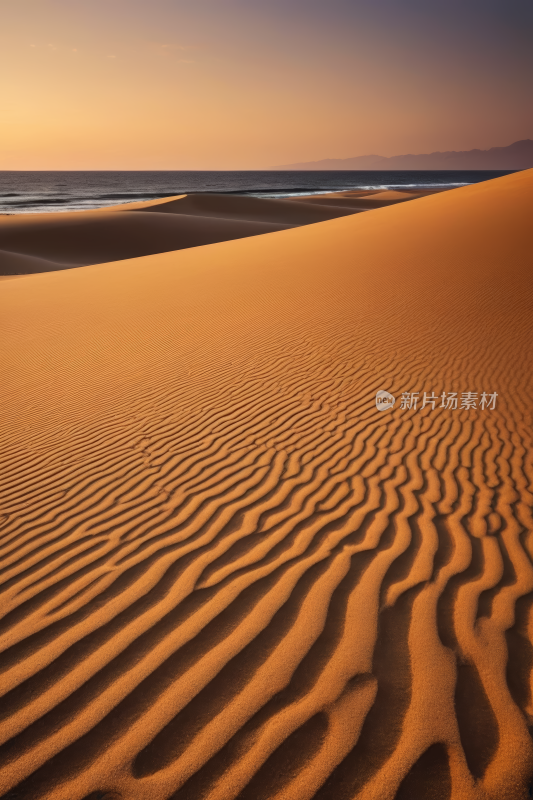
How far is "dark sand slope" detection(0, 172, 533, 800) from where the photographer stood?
196cm

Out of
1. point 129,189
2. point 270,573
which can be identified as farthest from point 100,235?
point 129,189

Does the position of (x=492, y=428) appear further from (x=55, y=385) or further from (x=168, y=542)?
(x=55, y=385)

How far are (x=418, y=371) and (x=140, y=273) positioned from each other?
11781 mm

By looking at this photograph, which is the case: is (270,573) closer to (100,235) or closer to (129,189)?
(100,235)

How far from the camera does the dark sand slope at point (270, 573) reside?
196cm

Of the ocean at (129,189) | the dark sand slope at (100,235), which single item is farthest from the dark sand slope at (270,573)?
the ocean at (129,189)

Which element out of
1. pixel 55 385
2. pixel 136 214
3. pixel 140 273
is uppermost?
pixel 136 214

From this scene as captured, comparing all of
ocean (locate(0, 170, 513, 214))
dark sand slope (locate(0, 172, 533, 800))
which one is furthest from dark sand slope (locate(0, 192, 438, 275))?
ocean (locate(0, 170, 513, 214))

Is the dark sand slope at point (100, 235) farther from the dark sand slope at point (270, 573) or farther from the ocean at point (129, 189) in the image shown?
the ocean at point (129, 189)

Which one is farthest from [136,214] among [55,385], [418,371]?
[418,371]

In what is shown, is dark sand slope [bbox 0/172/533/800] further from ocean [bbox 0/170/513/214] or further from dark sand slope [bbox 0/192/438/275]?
ocean [bbox 0/170/513/214]

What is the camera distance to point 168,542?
3463 mm

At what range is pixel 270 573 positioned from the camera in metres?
3.04

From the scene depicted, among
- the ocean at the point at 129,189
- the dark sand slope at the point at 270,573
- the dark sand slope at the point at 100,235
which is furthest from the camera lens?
the ocean at the point at 129,189
